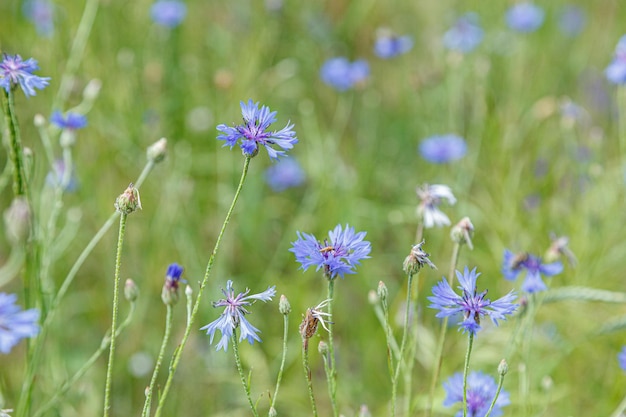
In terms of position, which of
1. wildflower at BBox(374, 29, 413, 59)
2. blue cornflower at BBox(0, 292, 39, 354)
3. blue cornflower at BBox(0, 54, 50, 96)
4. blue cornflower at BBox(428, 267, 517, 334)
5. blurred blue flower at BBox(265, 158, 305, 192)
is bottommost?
blue cornflower at BBox(0, 292, 39, 354)

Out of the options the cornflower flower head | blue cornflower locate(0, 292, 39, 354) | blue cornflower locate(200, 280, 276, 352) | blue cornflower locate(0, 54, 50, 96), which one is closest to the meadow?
the cornflower flower head

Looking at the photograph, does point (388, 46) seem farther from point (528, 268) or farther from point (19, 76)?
point (19, 76)

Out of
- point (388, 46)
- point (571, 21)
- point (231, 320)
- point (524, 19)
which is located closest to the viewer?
point (231, 320)

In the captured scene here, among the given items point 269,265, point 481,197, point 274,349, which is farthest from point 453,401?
point 481,197

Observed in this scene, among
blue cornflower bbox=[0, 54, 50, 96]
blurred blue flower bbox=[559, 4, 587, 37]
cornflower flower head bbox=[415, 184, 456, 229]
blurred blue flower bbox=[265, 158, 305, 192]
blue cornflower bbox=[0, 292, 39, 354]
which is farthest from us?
blurred blue flower bbox=[559, 4, 587, 37]

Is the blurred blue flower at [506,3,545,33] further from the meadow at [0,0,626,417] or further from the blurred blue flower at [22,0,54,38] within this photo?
the blurred blue flower at [22,0,54,38]

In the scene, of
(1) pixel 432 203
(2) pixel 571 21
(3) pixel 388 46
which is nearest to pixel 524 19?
(3) pixel 388 46

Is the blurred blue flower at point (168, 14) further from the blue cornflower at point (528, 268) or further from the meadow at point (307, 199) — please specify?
the blue cornflower at point (528, 268)

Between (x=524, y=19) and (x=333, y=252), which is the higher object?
(x=524, y=19)
